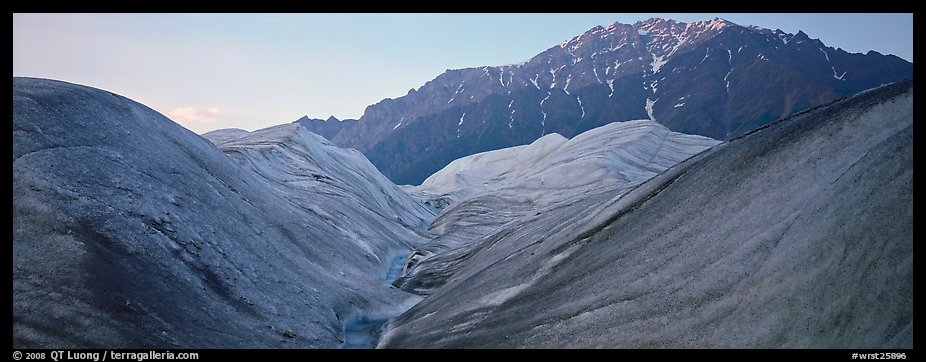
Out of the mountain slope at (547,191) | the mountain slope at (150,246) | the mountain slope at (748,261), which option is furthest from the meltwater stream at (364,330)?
the mountain slope at (547,191)

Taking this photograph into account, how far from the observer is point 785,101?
18800 centimetres

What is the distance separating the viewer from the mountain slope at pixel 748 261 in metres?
7.97

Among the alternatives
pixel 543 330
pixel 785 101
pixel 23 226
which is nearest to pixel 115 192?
pixel 23 226

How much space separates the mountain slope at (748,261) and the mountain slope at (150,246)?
4.33 m

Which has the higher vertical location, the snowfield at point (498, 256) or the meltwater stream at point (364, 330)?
the snowfield at point (498, 256)

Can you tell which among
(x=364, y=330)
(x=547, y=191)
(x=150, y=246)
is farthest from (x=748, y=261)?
(x=547, y=191)

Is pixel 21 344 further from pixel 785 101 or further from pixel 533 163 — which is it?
pixel 785 101

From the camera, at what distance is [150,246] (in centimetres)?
1343

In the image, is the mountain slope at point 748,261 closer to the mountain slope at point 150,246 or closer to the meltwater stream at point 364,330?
the meltwater stream at point 364,330

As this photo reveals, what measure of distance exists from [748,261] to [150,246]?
13060 millimetres

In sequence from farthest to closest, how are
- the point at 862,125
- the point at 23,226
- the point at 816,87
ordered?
the point at 816,87, the point at 23,226, the point at 862,125

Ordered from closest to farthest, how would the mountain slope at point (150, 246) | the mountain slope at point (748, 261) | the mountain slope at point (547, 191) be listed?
the mountain slope at point (748, 261)
the mountain slope at point (150, 246)
the mountain slope at point (547, 191)
